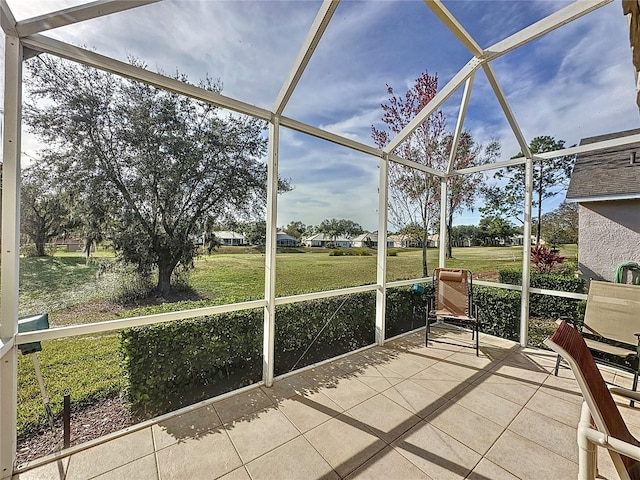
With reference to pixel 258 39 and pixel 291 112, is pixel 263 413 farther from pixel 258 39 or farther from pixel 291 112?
pixel 258 39

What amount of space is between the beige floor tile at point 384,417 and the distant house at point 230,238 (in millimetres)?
1970

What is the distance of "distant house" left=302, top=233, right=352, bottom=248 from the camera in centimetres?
353

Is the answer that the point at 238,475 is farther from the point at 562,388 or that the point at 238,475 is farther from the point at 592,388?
the point at 562,388

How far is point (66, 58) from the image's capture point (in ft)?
6.19

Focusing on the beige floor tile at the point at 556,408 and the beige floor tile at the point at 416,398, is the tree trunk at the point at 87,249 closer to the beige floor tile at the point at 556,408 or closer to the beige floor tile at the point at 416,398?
the beige floor tile at the point at 416,398

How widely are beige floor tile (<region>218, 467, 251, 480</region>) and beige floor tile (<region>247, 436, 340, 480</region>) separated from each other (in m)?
0.03

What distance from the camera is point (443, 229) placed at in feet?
16.8

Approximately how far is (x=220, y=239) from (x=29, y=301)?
1435 millimetres

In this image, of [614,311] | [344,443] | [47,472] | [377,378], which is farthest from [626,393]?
[47,472]

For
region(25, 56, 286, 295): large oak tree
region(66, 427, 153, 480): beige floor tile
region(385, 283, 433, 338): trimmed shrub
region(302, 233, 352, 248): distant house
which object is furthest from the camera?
region(385, 283, 433, 338): trimmed shrub

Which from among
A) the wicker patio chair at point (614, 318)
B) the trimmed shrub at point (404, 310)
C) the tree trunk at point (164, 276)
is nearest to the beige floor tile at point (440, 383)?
the trimmed shrub at point (404, 310)

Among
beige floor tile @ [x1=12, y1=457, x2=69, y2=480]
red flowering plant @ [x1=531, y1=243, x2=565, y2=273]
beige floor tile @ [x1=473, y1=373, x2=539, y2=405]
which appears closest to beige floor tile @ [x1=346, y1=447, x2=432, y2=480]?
beige floor tile @ [x1=473, y1=373, x2=539, y2=405]

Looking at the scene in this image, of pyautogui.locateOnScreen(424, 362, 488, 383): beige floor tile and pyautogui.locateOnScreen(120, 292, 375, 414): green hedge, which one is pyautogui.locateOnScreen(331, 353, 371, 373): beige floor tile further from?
pyautogui.locateOnScreen(424, 362, 488, 383): beige floor tile

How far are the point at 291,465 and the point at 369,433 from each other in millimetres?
687
